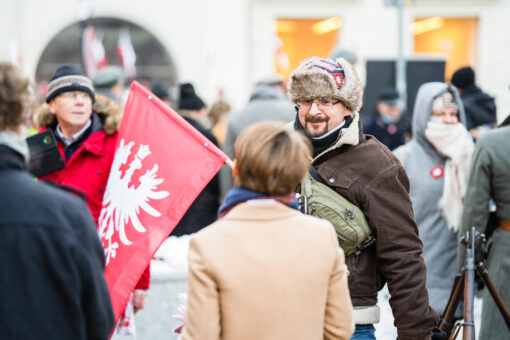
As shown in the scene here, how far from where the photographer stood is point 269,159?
97.8 inches

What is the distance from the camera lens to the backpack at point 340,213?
321cm

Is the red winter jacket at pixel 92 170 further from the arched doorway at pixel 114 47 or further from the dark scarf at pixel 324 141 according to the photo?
the arched doorway at pixel 114 47

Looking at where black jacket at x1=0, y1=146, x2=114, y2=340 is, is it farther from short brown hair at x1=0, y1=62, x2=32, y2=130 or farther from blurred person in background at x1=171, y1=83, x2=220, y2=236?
blurred person in background at x1=171, y1=83, x2=220, y2=236

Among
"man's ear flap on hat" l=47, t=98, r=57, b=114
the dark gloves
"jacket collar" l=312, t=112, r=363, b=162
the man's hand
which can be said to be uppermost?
"man's ear flap on hat" l=47, t=98, r=57, b=114

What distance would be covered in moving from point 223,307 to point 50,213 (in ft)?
2.17

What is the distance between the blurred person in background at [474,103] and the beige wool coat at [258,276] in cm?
516

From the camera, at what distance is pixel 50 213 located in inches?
90.5

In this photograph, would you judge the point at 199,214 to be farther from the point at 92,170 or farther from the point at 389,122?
the point at 389,122

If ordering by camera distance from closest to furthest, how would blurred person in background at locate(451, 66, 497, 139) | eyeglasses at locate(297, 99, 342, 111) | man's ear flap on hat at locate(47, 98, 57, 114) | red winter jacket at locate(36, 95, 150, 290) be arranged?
eyeglasses at locate(297, 99, 342, 111), red winter jacket at locate(36, 95, 150, 290), man's ear flap on hat at locate(47, 98, 57, 114), blurred person in background at locate(451, 66, 497, 139)

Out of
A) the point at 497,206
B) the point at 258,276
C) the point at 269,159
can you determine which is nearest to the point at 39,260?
the point at 258,276

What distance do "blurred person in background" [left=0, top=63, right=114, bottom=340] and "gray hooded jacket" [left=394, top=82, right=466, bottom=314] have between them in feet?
10.9

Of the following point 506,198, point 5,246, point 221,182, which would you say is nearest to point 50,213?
point 5,246

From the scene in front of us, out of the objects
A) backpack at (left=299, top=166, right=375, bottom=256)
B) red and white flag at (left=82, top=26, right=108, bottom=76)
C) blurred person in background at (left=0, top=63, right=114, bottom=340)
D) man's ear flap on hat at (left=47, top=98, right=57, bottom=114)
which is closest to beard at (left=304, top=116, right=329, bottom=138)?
backpack at (left=299, top=166, right=375, bottom=256)

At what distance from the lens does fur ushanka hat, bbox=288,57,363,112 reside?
11.3ft
